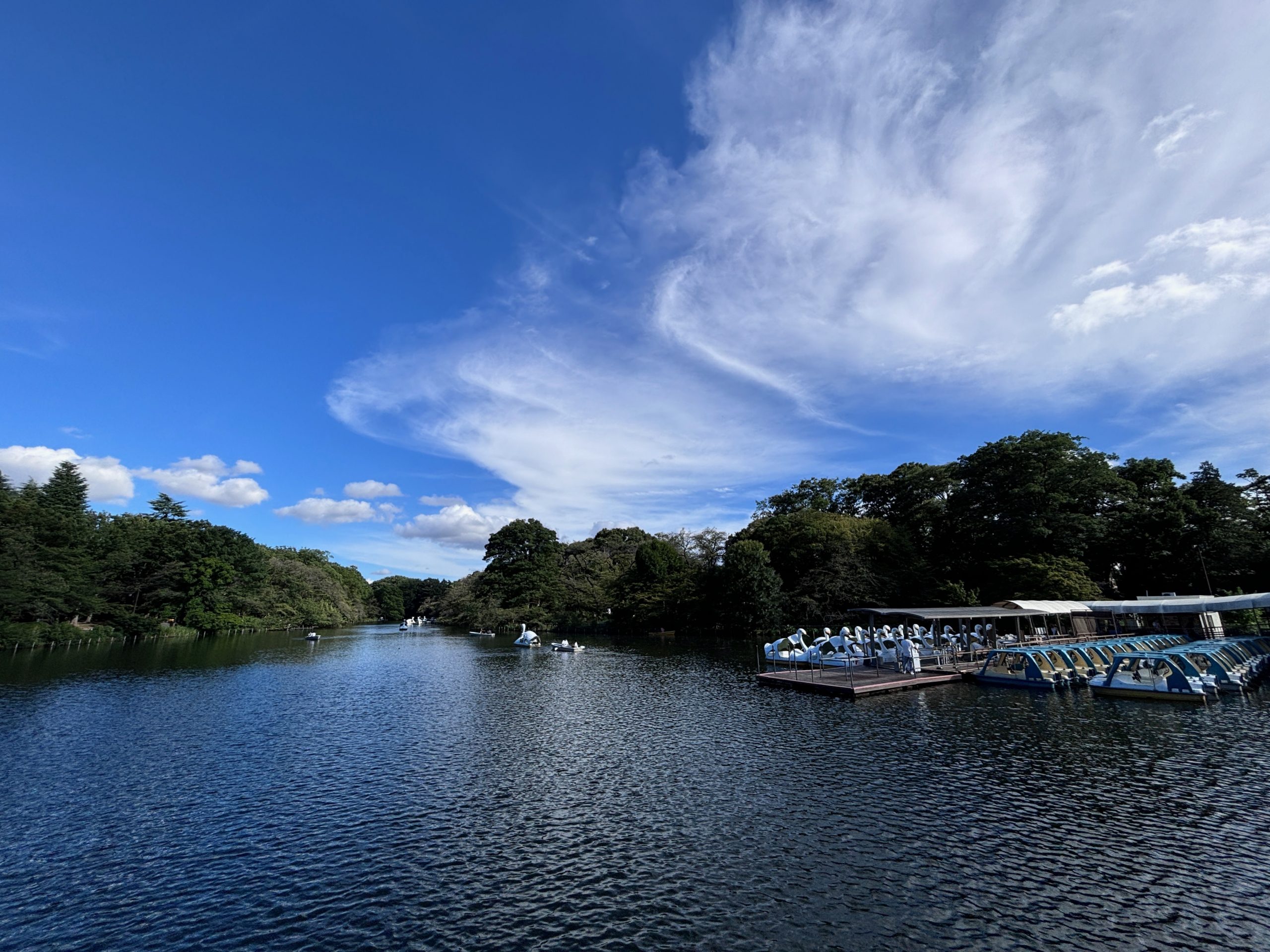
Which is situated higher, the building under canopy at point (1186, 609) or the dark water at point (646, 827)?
the building under canopy at point (1186, 609)

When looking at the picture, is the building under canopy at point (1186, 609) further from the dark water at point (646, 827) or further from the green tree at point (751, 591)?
the green tree at point (751, 591)

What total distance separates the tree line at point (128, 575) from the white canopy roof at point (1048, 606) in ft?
253

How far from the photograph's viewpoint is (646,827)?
1254cm

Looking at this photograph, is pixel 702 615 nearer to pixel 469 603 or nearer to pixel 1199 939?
pixel 469 603

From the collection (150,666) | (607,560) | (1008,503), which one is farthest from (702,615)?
(150,666)

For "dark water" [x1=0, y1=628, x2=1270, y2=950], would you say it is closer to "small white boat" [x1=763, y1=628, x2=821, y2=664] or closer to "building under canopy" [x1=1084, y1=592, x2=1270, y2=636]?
"small white boat" [x1=763, y1=628, x2=821, y2=664]

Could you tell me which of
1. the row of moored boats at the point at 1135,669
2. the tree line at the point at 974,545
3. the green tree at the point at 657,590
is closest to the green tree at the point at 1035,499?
the tree line at the point at 974,545

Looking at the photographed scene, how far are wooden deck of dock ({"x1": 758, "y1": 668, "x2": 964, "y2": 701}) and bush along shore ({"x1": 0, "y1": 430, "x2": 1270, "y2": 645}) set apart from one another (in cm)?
2210

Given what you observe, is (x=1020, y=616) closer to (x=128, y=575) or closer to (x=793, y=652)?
(x=793, y=652)

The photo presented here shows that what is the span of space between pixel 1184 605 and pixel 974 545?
21470 mm

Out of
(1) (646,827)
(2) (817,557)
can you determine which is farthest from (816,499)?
(1) (646,827)

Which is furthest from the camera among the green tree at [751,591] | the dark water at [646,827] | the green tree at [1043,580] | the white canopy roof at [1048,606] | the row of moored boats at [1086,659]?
the green tree at [751,591]

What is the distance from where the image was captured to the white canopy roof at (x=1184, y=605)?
3341cm

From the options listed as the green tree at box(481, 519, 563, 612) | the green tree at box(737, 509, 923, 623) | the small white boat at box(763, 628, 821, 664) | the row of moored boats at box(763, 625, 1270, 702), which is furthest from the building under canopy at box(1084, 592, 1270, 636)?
the green tree at box(481, 519, 563, 612)
